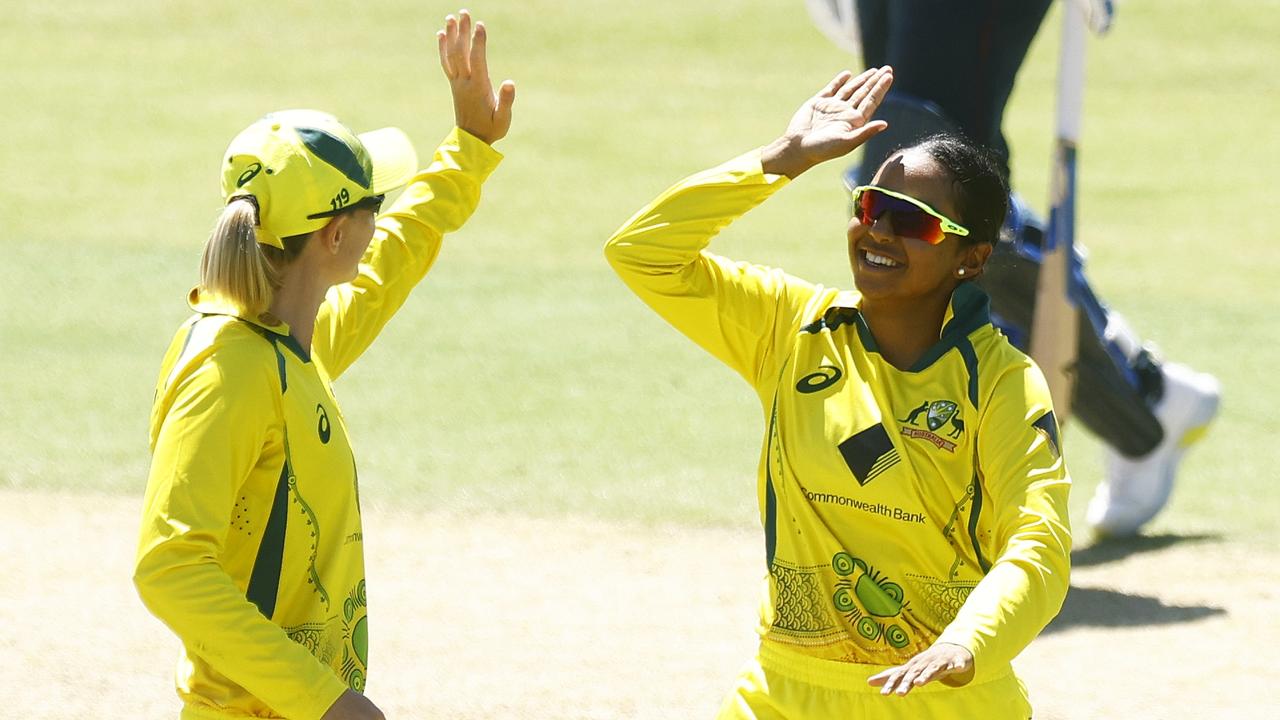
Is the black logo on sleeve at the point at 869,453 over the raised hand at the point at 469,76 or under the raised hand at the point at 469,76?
under

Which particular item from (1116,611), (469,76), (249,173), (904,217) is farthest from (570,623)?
(249,173)

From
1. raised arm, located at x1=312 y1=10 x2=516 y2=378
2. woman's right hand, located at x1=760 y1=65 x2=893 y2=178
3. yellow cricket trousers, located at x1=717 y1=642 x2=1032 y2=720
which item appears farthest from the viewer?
raised arm, located at x1=312 y1=10 x2=516 y2=378

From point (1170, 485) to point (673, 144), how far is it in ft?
27.1

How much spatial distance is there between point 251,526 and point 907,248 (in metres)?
1.25

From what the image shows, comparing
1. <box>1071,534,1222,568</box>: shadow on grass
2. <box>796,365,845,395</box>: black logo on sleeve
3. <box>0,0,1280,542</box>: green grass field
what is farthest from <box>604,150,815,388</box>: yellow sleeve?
<box>0,0,1280,542</box>: green grass field

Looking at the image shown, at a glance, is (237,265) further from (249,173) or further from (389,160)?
(389,160)

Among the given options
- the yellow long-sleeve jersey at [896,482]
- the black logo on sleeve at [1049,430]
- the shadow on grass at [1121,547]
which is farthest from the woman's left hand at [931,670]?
the shadow on grass at [1121,547]

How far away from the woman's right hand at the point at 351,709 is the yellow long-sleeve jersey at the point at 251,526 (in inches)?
0.5

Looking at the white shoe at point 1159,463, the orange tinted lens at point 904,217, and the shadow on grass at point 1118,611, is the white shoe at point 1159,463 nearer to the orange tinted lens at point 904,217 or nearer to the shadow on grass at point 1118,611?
the shadow on grass at point 1118,611

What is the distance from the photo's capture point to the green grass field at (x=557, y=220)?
7926 mm

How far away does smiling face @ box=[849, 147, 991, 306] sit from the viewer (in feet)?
11.0

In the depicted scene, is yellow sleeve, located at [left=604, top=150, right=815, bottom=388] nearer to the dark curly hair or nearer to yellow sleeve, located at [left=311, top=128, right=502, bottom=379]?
the dark curly hair

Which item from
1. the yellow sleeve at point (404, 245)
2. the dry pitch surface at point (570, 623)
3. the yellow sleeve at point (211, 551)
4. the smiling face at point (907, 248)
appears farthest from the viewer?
the dry pitch surface at point (570, 623)

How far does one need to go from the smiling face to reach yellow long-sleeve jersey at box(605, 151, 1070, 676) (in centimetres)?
7
